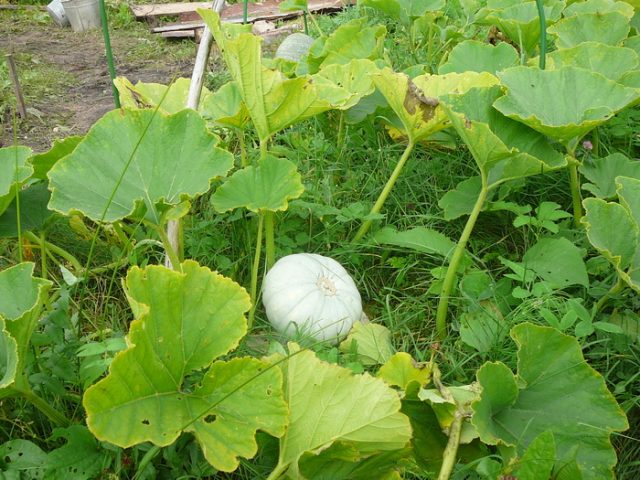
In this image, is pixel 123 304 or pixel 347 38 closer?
pixel 123 304

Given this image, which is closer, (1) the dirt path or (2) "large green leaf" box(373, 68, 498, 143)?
(2) "large green leaf" box(373, 68, 498, 143)

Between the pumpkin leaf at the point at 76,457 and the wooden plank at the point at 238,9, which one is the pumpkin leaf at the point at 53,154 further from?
the wooden plank at the point at 238,9

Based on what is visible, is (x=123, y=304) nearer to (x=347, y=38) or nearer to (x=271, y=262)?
(x=271, y=262)

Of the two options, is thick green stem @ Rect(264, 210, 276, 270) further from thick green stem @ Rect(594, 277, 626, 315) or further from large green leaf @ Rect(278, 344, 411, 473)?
thick green stem @ Rect(594, 277, 626, 315)

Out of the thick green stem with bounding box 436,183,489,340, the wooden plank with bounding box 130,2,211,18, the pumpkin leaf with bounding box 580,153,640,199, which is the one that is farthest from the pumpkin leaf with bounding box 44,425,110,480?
the wooden plank with bounding box 130,2,211,18

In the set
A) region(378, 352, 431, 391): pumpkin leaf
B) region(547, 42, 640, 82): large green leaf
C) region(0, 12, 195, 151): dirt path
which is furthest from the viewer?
region(0, 12, 195, 151): dirt path

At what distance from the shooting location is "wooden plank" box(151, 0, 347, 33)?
4.93 meters

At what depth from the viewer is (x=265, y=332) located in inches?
65.1

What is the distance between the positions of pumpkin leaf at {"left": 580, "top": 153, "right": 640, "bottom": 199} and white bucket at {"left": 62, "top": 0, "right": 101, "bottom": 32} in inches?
177

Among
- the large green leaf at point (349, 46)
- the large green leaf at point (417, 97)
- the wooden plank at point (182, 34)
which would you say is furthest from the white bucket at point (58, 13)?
the large green leaf at point (417, 97)

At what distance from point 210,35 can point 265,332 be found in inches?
36.6

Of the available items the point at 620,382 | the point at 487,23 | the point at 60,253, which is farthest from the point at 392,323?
the point at 487,23

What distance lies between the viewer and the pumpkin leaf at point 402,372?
1.32 meters

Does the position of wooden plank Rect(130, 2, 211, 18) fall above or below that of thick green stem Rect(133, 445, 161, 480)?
below
